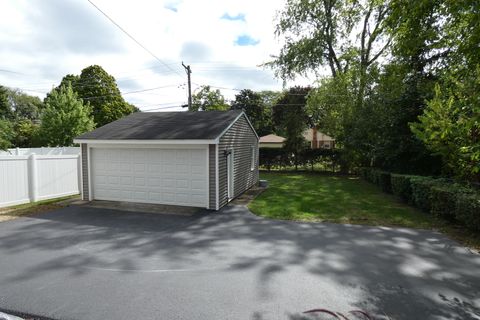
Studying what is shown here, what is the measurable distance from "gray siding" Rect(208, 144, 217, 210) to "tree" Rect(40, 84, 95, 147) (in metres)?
16.1

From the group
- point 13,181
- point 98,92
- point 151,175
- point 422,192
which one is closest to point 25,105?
point 98,92

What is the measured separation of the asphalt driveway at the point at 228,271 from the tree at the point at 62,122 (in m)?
15.1

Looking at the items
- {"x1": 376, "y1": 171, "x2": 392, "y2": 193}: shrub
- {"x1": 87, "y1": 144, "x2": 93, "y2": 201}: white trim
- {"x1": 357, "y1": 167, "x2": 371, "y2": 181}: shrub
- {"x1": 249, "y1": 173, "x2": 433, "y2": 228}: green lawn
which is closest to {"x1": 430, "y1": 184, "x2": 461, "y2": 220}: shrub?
{"x1": 249, "y1": 173, "x2": 433, "y2": 228}: green lawn

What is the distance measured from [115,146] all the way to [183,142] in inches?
108

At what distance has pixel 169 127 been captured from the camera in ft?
31.7

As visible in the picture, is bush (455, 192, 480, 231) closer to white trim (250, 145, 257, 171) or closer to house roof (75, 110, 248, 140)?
house roof (75, 110, 248, 140)

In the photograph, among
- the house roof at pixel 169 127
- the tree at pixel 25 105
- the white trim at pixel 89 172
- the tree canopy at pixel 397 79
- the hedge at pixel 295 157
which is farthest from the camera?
the tree at pixel 25 105

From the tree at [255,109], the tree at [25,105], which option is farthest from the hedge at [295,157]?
the tree at [25,105]

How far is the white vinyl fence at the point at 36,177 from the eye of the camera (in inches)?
335

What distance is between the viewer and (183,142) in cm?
831

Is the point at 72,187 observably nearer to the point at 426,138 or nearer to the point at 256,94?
the point at 426,138

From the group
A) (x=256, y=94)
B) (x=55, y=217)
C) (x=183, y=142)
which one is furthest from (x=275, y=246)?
(x=256, y=94)

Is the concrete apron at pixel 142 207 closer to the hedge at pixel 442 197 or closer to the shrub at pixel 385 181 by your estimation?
the hedge at pixel 442 197

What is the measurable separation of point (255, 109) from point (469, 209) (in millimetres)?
32637
